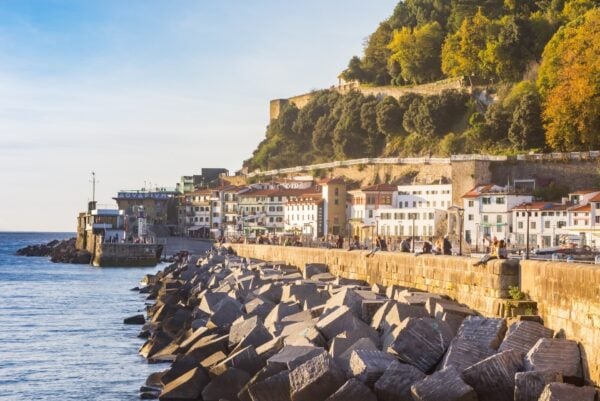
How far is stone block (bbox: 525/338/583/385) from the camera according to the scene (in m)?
12.8

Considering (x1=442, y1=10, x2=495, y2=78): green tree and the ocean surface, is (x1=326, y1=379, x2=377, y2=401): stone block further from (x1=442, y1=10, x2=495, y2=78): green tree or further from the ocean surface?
(x1=442, y1=10, x2=495, y2=78): green tree

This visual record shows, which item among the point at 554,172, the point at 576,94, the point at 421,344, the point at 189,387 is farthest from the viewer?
the point at 554,172

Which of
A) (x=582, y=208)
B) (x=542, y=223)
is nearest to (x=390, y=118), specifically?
(x=542, y=223)

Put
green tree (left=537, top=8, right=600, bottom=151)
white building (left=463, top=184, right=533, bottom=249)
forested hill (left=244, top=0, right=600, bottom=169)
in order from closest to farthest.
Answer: green tree (left=537, top=8, right=600, bottom=151), white building (left=463, top=184, right=533, bottom=249), forested hill (left=244, top=0, right=600, bottom=169)

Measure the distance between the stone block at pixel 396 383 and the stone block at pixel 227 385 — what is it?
9.25 ft

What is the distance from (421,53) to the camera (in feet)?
287

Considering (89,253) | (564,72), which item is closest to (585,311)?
(564,72)

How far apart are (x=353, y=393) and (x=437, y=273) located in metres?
7.42

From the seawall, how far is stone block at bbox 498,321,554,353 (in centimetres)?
21

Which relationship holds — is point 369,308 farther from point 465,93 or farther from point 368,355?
point 465,93

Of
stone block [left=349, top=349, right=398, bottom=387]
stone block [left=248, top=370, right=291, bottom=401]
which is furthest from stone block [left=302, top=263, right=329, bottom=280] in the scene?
stone block [left=349, top=349, right=398, bottom=387]

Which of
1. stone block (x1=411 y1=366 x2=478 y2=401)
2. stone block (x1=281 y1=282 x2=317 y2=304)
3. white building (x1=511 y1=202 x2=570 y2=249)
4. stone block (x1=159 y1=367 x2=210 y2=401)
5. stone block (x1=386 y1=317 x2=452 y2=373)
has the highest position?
white building (x1=511 y1=202 x2=570 y2=249)

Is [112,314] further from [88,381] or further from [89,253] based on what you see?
[89,253]

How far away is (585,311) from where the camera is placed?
13.1 metres
